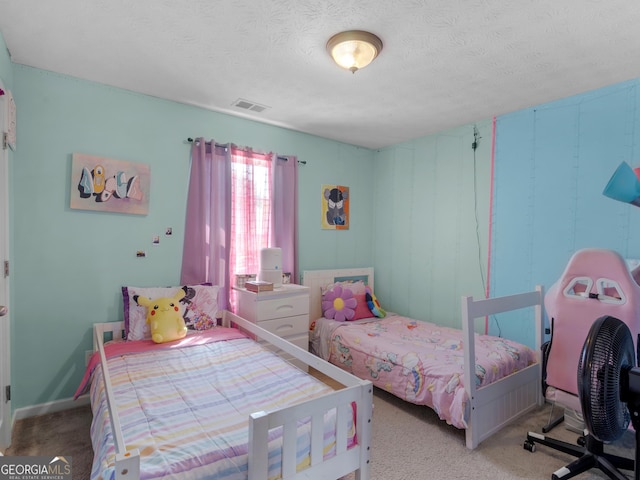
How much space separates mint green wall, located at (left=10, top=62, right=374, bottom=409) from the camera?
7.54 feet

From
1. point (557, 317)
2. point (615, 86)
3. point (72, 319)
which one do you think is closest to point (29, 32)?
point (72, 319)

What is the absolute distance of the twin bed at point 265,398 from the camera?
48.4 inches

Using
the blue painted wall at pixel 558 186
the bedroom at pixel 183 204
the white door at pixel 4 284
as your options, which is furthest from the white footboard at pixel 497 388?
the white door at pixel 4 284

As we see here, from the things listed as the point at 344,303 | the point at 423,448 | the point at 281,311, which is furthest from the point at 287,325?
the point at 423,448

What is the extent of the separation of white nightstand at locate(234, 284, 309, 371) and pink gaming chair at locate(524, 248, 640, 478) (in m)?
1.81

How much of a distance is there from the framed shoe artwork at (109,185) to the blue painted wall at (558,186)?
3.02 m

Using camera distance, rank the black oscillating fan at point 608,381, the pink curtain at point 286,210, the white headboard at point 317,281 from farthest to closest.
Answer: the white headboard at point 317,281, the pink curtain at point 286,210, the black oscillating fan at point 608,381

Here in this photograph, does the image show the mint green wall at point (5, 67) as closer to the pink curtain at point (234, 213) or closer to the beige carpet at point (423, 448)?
the pink curtain at point (234, 213)

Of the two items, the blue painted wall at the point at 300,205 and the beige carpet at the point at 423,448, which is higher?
the blue painted wall at the point at 300,205

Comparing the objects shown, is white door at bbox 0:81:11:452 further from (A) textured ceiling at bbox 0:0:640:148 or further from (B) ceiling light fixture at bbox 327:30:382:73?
(B) ceiling light fixture at bbox 327:30:382:73

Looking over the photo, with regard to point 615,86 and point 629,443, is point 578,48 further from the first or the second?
point 629,443

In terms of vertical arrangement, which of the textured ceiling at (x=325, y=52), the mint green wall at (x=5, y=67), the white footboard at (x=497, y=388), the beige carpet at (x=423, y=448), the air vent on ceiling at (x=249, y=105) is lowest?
the beige carpet at (x=423, y=448)

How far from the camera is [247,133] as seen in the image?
10.6 ft

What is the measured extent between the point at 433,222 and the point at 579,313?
1801 millimetres
